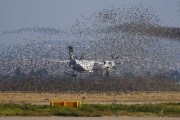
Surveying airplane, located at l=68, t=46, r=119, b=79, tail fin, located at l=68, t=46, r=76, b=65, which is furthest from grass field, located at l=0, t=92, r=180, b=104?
tail fin, located at l=68, t=46, r=76, b=65

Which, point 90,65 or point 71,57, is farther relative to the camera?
point 71,57

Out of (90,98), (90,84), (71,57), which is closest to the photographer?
(90,98)

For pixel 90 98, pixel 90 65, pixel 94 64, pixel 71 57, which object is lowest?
pixel 90 98

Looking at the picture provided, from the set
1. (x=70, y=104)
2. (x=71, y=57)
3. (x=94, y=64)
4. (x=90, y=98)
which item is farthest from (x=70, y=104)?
(x=71, y=57)

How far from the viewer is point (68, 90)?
101938mm

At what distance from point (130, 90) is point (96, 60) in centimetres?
1664

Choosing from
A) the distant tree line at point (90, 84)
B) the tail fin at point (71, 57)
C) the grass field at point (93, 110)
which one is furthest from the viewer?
the tail fin at point (71, 57)

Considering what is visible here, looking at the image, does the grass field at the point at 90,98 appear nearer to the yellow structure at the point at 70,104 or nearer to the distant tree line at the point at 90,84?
the yellow structure at the point at 70,104

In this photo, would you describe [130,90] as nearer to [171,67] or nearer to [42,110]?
[171,67]

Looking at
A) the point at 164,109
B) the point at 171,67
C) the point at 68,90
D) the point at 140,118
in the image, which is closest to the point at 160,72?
the point at 171,67

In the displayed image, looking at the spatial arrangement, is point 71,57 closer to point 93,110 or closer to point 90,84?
point 90,84

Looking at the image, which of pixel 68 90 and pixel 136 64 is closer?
pixel 68 90

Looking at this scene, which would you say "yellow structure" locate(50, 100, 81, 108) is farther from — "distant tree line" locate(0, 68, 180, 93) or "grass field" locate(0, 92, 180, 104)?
"distant tree line" locate(0, 68, 180, 93)

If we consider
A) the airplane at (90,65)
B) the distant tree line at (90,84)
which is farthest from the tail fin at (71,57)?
the distant tree line at (90,84)
